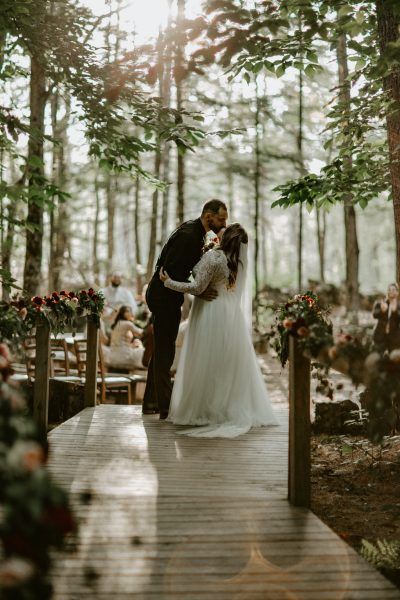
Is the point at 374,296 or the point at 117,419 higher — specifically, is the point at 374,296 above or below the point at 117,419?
above

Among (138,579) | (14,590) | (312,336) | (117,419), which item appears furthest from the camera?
(117,419)

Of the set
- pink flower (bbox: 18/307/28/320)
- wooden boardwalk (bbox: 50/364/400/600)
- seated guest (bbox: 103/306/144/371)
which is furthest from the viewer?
seated guest (bbox: 103/306/144/371)

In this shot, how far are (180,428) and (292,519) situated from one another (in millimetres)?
2959

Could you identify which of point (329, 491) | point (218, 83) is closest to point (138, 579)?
point (329, 491)

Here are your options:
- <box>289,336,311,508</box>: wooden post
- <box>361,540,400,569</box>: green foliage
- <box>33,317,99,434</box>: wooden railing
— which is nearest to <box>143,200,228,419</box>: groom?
<box>33,317,99,434</box>: wooden railing

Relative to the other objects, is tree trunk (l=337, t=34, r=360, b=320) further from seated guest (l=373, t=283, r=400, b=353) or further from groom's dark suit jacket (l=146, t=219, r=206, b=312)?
groom's dark suit jacket (l=146, t=219, r=206, b=312)

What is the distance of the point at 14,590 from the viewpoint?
1.84m

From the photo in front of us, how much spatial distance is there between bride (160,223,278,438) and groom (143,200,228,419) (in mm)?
137

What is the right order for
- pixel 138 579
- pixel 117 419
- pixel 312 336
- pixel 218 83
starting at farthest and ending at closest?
pixel 218 83
pixel 117 419
pixel 312 336
pixel 138 579

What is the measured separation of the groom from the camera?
23.9 ft

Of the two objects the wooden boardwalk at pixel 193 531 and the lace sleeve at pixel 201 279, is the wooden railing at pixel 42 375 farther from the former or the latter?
the lace sleeve at pixel 201 279

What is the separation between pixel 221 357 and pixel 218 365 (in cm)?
10

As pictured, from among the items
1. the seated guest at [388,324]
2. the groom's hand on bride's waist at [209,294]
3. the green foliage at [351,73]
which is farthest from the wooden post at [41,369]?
the seated guest at [388,324]

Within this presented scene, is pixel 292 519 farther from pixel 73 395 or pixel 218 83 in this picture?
pixel 218 83
